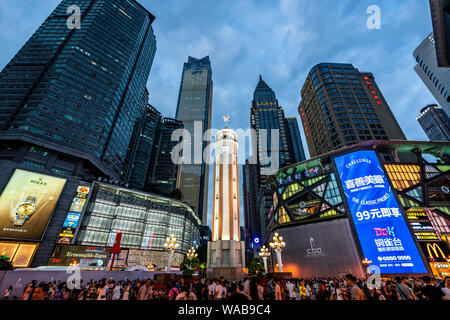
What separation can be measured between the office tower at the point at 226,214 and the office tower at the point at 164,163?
86680 mm

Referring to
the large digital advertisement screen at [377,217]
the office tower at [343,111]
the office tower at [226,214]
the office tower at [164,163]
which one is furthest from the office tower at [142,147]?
the large digital advertisement screen at [377,217]

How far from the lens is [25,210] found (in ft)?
120

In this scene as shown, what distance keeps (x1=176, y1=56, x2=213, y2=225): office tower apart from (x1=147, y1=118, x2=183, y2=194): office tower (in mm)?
12708

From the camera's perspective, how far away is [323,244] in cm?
3641

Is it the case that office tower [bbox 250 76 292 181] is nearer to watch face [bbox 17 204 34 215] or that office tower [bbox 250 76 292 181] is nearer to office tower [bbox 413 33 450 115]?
office tower [bbox 413 33 450 115]

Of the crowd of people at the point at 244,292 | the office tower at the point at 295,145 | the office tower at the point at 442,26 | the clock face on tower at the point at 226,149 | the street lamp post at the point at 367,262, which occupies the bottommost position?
the crowd of people at the point at 244,292

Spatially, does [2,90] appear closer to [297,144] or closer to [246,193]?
[297,144]

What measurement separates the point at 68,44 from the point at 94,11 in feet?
71.3

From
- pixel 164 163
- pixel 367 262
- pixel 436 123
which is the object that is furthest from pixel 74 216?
pixel 436 123

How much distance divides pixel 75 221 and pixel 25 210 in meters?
9.32

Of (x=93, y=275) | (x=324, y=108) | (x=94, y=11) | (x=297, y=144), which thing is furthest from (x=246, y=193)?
(x=93, y=275)

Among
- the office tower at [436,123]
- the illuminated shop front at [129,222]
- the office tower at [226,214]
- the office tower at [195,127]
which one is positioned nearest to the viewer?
the office tower at [226,214]

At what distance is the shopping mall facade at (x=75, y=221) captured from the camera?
35.7 m

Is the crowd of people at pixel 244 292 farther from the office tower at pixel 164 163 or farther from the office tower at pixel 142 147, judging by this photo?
the office tower at pixel 164 163
